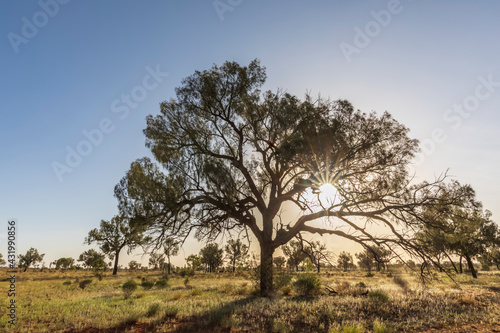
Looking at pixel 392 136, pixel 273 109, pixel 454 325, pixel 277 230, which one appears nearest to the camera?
pixel 454 325

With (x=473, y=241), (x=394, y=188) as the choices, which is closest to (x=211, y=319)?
(x=394, y=188)

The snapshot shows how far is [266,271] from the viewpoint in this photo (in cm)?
1374

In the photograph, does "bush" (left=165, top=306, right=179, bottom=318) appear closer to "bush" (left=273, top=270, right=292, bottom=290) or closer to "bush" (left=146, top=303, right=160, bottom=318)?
"bush" (left=146, top=303, right=160, bottom=318)

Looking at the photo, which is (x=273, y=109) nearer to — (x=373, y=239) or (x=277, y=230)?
(x=277, y=230)

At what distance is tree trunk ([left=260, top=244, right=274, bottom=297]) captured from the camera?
13.7m

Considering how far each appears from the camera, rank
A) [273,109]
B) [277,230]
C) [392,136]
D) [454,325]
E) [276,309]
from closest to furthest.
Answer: [454,325] → [276,309] → [392,136] → [273,109] → [277,230]

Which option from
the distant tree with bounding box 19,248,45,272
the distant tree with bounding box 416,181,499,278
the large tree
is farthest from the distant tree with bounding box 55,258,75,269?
the distant tree with bounding box 416,181,499,278

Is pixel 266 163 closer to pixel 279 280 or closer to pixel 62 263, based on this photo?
pixel 279 280

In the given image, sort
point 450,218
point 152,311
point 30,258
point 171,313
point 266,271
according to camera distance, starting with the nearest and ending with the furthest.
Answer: point 171,313, point 152,311, point 450,218, point 266,271, point 30,258

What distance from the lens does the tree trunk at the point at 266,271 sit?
13.7 meters

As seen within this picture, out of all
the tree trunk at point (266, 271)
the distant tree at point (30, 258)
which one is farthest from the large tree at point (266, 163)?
the distant tree at point (30, 258)

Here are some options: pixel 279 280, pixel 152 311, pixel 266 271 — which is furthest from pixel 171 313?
pixel 279 280

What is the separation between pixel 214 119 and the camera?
566 inches

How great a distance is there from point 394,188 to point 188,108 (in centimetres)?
1122
